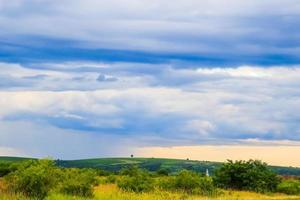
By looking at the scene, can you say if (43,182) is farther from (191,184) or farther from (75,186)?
(191,184)

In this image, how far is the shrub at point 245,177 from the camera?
2295 inches

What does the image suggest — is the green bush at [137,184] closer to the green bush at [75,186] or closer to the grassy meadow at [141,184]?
the grassy meadow at [141,184]

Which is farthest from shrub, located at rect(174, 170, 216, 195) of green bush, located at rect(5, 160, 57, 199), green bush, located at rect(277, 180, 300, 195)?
green bush, located at rect(5, 160, 57, 199)

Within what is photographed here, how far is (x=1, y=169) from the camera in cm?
6197

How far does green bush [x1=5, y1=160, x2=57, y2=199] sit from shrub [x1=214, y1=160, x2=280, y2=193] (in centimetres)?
2377

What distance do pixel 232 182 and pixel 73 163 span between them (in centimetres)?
13031

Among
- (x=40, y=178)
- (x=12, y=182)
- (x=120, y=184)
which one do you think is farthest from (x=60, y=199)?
(x=120, y=184)


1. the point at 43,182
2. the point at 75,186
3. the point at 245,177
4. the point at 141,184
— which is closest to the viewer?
the point at 43,182

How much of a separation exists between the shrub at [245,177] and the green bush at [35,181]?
2377cm

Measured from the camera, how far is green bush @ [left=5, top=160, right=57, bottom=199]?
36.8 m

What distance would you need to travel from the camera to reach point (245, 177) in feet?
192

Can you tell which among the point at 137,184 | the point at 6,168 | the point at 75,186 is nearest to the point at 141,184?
the point at 137,184

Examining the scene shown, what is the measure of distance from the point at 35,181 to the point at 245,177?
2614 centimetres

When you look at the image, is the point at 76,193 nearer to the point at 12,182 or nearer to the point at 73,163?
the point at 12,182
